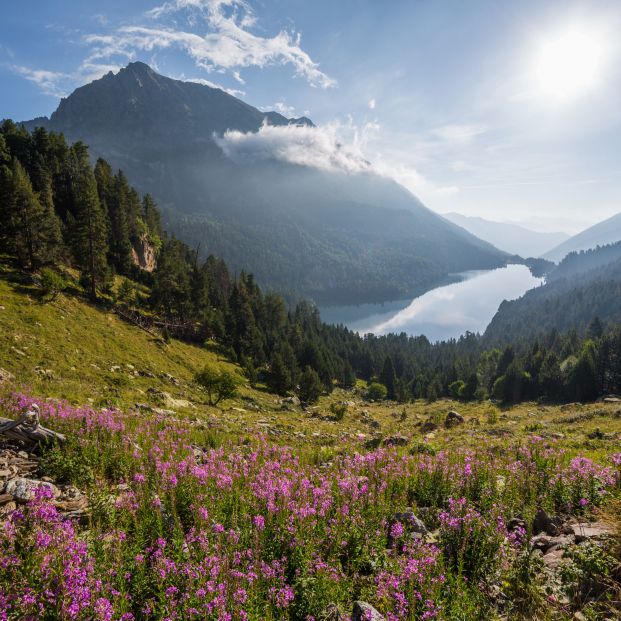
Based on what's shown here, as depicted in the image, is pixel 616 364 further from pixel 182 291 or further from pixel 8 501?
pixel 8 501

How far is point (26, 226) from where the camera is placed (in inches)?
1622

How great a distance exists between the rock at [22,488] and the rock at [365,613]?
5.12 meters

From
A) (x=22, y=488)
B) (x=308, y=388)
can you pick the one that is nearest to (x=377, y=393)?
(x=308, y=388)

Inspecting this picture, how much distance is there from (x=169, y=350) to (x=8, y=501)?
42.9m

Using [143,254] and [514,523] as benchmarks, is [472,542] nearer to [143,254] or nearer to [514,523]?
[514,523]

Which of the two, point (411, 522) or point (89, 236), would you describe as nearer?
point (411, 522)

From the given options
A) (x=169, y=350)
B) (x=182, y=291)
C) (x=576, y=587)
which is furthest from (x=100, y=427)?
(x=182, y=291)

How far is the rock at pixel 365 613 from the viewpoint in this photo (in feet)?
13.2

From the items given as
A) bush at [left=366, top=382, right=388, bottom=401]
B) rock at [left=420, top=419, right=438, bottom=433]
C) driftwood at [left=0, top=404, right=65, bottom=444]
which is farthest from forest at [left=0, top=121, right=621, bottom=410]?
driftwood at [left=0, top=404, right=65, bottom=444]

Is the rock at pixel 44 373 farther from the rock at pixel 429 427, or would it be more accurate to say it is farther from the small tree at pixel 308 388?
the small tree at pixel 308 388

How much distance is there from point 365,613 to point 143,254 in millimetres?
85232

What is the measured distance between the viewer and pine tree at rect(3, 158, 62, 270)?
4122 cm

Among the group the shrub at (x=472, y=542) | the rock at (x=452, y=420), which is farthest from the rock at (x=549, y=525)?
the rock at (x=452, y=420)

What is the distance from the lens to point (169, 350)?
46.0 metres
